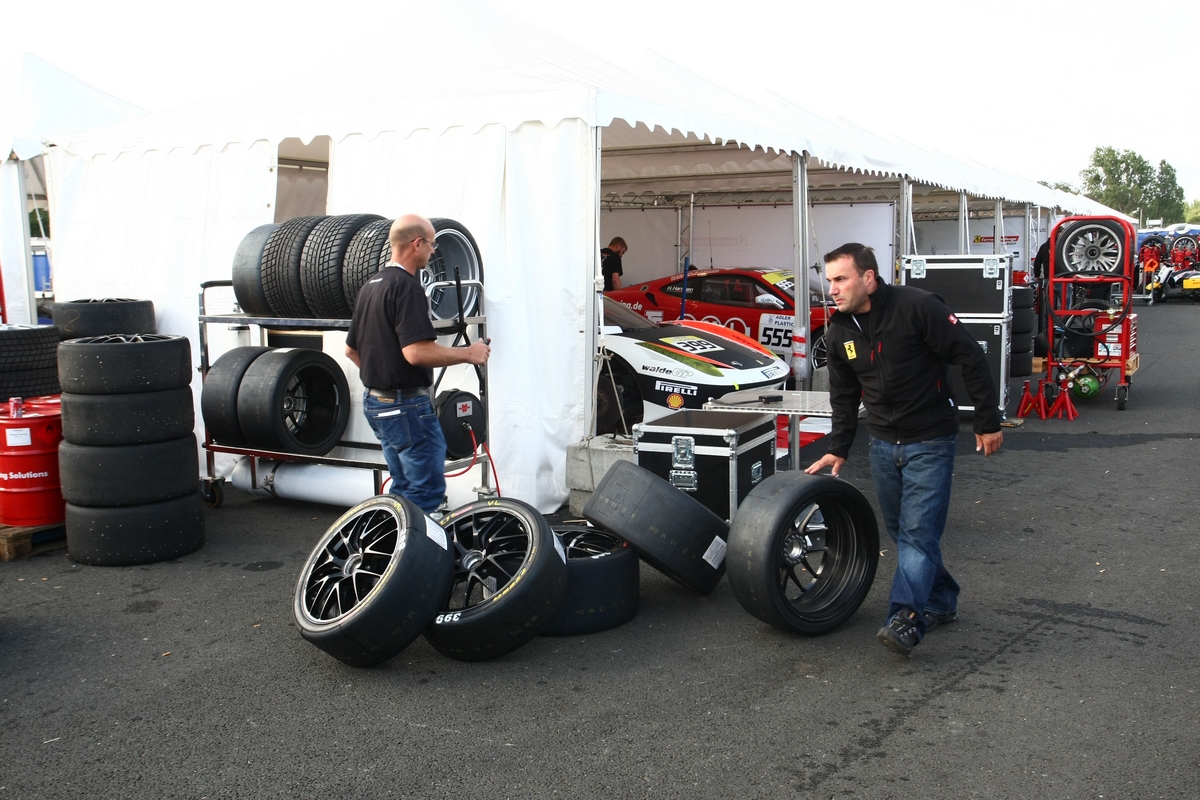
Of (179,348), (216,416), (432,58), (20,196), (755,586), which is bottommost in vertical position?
(755,586)

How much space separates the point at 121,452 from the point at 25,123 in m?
8.32

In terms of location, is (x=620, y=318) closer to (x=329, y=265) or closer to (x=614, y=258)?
(x=329, y=265)

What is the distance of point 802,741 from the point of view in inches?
142

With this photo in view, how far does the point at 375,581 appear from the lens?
14.9 ft

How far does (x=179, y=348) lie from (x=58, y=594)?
1.58 meters

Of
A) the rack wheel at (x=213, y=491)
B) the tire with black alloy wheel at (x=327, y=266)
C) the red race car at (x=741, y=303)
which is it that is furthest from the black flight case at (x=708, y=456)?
the red race car at (x=741, y=303)

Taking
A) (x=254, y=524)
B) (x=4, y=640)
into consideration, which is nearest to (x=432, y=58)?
(x=254, y=524)

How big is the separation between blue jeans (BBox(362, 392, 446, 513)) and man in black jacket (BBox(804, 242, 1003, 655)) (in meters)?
2.27

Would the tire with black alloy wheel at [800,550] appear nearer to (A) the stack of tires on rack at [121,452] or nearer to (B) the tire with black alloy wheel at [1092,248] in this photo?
(A) the stack of tires on rack at [121,452]

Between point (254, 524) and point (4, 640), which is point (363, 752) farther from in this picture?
point (254, 524)

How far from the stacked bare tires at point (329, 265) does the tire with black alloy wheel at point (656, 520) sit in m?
2.02

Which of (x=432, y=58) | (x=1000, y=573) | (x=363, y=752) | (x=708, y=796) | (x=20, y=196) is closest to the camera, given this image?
(x=708, y=796)

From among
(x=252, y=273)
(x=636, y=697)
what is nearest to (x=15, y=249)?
(x=252, y=273)

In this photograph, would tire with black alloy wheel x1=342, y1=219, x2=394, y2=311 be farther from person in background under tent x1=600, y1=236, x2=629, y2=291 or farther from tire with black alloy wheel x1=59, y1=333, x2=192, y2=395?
person in background under tent x1=600, y1=236, x2=629, y2=291
